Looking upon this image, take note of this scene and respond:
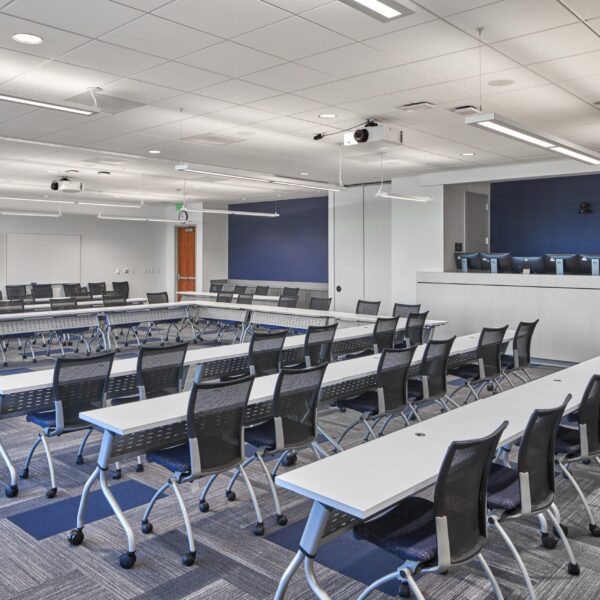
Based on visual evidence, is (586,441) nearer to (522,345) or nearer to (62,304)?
(522,345)

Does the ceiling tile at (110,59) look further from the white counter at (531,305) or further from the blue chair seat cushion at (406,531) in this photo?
the white counter at (531,305)

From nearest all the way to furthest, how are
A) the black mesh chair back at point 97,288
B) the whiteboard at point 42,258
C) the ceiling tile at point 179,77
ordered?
the ceiling tile at point 179,77, the black mesh chair back at point 97,288, the whiteboard at point 42,258

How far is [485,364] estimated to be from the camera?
20.1ft

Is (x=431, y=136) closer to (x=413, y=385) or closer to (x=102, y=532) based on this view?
(x=413, y=385)

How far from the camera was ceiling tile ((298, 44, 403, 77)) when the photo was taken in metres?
4.52

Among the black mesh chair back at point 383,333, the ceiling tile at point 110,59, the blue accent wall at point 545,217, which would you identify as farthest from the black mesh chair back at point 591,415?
the blue accent wall at point 545,217

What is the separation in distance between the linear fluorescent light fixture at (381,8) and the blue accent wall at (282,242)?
38.4ft

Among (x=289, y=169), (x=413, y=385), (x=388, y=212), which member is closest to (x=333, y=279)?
(x=388, y=212)

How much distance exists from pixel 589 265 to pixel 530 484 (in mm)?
6932

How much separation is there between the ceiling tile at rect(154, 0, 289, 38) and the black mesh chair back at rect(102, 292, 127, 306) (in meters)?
7.74

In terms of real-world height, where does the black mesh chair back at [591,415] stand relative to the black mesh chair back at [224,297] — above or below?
below

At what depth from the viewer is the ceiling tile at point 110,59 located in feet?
14.6

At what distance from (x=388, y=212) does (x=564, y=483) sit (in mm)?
8283

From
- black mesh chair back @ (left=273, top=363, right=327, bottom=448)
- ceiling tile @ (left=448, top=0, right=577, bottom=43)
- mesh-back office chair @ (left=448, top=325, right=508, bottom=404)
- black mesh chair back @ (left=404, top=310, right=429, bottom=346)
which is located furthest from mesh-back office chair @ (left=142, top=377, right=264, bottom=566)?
black mesh chair back @ (left=404, top=310, right=429, bottom=346)
